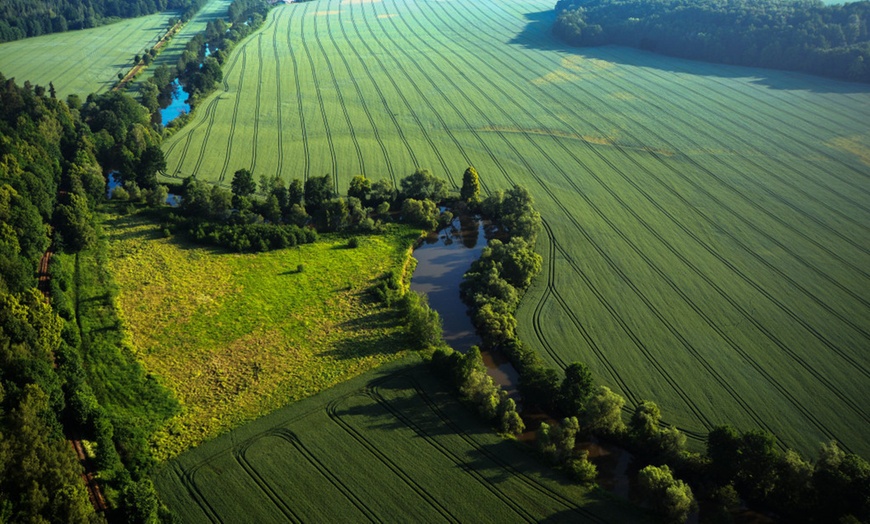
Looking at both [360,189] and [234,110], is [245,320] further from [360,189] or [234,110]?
[234,110]

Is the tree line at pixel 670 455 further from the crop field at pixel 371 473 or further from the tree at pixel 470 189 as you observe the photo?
the tree at pixel 470 189

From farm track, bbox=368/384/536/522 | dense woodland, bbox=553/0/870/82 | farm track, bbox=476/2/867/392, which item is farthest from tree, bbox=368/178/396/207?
dense woodland, bbox=553/0/870/82

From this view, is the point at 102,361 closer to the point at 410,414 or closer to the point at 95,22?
the point at 410,414

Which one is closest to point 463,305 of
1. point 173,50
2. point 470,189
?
point 470,189

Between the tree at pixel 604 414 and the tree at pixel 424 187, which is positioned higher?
the tree at pixel 424 187

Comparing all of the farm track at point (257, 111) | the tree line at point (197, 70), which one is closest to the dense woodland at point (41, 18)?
the tree line at point (197, 70)
